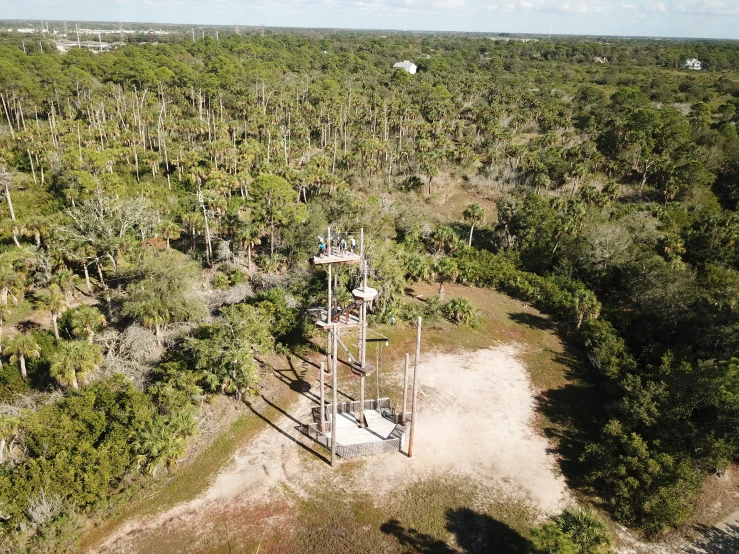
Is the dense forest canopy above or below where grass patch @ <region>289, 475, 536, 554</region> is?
above

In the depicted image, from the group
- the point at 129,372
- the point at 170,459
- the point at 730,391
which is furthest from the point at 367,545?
the point at 730,391

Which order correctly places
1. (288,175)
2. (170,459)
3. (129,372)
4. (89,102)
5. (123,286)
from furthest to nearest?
(89,102)
(288,175)
(123,286)
(129,372)
(170,459)

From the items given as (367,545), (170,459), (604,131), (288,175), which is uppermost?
(604,131)

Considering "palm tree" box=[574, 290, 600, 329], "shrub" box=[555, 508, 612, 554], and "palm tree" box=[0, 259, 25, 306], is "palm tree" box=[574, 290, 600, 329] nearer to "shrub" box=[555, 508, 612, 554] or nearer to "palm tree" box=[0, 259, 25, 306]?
"shrub" box=[555, 508, 612, 554]

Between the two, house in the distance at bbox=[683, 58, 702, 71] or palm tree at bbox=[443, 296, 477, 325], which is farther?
house in the distance at bbox=[683, 58, 702, 71]

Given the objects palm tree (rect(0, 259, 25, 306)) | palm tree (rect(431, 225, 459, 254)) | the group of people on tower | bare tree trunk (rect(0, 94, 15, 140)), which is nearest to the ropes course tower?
the group of people on tower

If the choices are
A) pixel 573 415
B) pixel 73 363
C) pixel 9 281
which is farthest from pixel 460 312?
pixel 9 281

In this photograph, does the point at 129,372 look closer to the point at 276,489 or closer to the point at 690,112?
the point at 276,489

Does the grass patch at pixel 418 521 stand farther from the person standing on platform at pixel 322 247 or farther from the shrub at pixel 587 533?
the person standing on platform at pixel 322 247
